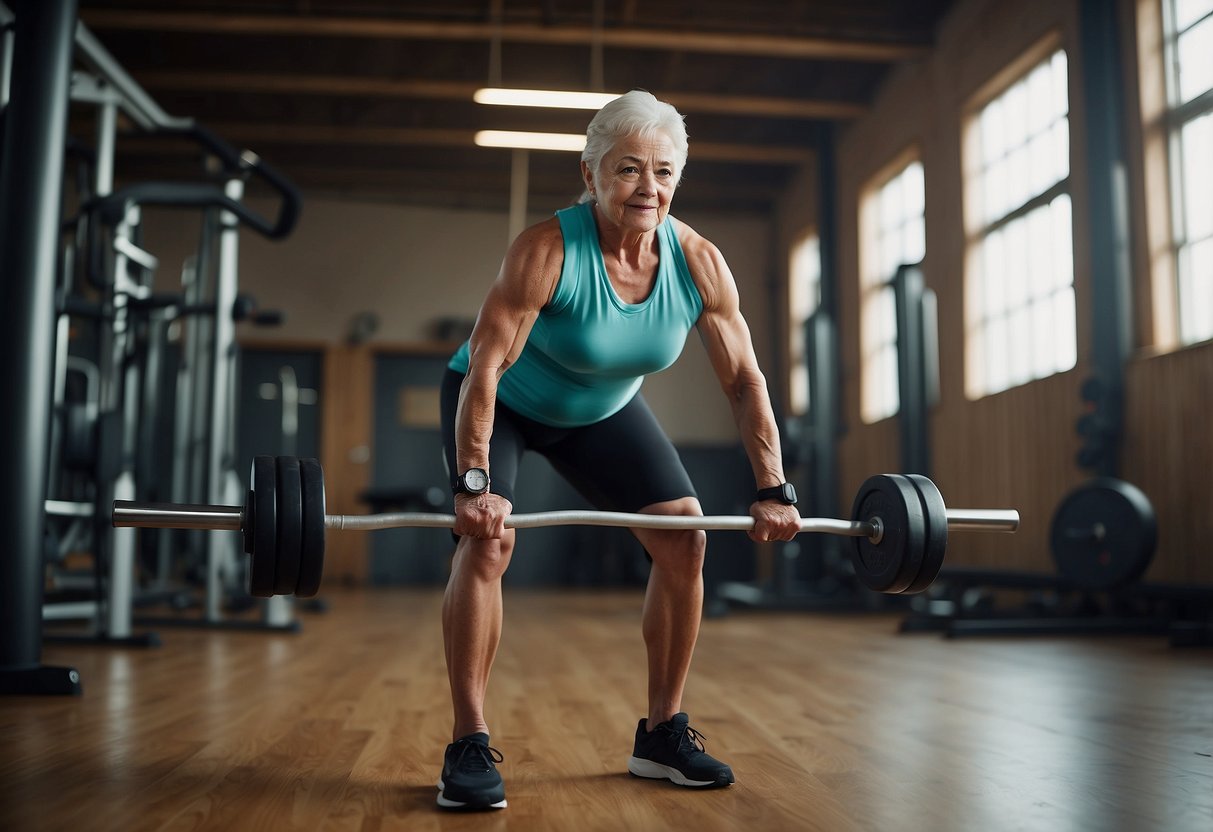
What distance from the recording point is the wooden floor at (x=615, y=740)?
1470mm

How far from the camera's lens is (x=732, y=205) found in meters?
9.31

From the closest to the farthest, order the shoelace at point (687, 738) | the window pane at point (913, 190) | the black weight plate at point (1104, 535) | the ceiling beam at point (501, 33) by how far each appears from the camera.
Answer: the shoelace at point (687, 738) → the black weight plate at point (1104, 535) → the ceiling beam at point (501, 33) → the window pane at point (913, 190)

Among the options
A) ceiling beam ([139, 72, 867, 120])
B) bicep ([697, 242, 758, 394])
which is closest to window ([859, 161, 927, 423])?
ceiling beam ([139, 72, 867, 120])

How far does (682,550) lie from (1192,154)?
3.63 m

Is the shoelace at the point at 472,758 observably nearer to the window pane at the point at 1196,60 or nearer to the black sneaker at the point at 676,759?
the black sneaker at the point at 676,759

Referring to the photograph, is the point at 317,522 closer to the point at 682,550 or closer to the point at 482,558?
the point at 482,558

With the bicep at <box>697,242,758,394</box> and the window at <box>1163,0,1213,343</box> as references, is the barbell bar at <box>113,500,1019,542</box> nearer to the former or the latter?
the bicep at <box>697,242,758,394</box>

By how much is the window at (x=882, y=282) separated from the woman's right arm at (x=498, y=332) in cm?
564

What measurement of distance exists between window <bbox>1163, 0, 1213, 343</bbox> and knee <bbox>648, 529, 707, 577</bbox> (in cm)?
336

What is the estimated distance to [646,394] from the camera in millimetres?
9070

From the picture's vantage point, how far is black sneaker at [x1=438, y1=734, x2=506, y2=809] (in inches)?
59.1

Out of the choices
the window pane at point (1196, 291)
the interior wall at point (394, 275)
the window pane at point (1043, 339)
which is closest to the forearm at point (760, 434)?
the window pane at point (1196, 291)

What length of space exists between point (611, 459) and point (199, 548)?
12.9 ft

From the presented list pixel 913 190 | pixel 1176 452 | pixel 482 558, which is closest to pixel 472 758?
pixel 482 558
